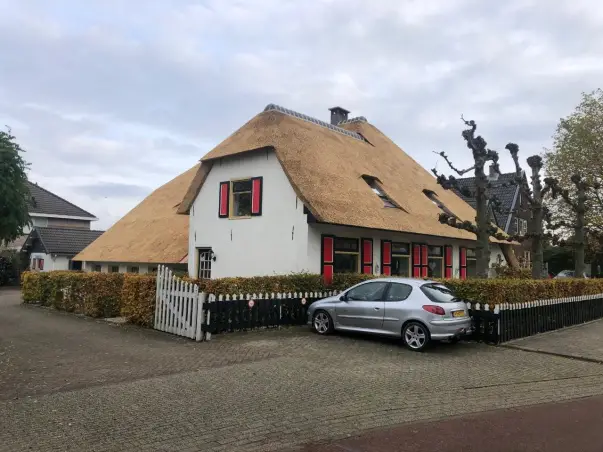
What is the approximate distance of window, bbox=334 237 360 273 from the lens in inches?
671

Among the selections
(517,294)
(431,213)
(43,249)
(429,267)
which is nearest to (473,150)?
(517,294)

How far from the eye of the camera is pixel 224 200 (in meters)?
18.7

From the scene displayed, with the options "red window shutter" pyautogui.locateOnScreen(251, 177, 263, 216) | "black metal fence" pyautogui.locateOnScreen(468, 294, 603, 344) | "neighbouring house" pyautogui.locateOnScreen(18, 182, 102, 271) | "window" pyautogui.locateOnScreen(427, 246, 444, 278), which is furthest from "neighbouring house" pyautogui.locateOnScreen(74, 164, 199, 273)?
"black metal fence" pyautogui.locateOnScreen(468, 294, 603, 344)

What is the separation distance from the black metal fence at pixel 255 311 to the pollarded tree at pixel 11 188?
406 inches

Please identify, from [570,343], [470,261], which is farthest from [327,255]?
[470,261]

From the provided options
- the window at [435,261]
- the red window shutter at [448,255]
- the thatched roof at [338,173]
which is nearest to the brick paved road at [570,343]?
the thatched roof at [338,173]

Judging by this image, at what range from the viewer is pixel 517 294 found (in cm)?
1212

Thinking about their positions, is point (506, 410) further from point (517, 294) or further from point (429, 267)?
point (429, 267)

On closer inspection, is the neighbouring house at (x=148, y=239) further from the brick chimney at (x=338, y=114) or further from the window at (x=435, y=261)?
the window at (x=435, y=261)

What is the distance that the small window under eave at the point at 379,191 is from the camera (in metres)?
19.1

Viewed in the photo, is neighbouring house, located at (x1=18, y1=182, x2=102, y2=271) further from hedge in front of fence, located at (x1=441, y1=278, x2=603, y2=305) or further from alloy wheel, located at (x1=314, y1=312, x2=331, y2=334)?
hedge in front of fence, located at (x1=441, y1=278, x2=603, y2=305)

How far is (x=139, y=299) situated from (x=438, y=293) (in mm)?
7293

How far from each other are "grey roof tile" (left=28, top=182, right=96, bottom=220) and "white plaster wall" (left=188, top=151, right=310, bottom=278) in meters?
26.6

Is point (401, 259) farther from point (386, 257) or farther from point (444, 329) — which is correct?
point (444, 329)
